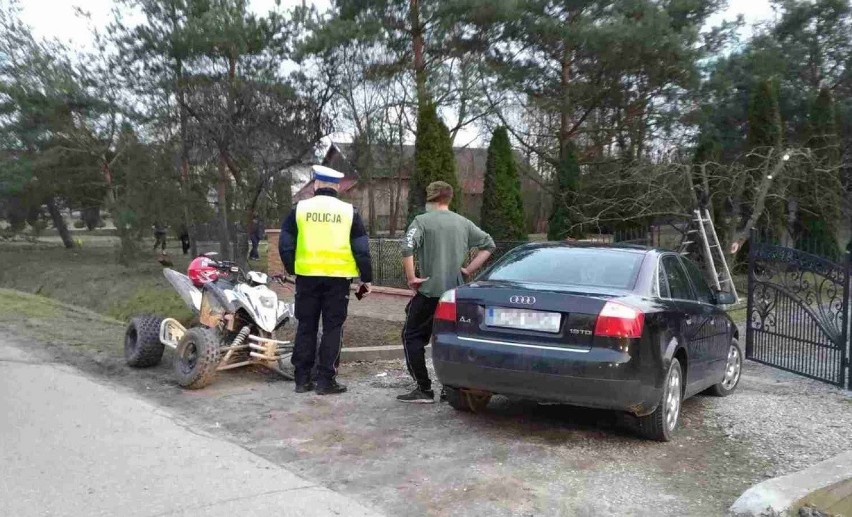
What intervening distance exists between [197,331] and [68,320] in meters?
5.36

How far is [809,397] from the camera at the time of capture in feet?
24.6

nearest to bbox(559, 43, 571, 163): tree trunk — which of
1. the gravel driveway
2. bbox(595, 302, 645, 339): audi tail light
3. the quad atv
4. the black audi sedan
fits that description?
the quad atv

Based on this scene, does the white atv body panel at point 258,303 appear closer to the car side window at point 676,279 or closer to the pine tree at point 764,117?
the car side window at point 676,279

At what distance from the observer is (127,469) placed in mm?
4695

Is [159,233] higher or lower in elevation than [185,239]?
higher

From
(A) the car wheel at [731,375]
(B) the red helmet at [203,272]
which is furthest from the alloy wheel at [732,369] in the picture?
(B) the red helmet at [203,272]

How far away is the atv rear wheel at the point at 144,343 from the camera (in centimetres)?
748

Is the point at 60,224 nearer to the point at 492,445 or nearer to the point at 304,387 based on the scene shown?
the point at 304,387

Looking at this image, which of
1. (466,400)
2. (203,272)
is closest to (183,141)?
(203,272)

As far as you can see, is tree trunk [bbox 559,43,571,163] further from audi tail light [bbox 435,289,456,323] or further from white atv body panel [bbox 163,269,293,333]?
audi tail light [bbox 435,289,456,323]

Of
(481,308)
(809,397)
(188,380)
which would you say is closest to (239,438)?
(188,380)

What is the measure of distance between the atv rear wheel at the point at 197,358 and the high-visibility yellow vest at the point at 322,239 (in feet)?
3.18

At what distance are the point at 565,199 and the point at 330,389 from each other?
14.0 meters

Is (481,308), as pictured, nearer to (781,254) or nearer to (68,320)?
(781,254)
